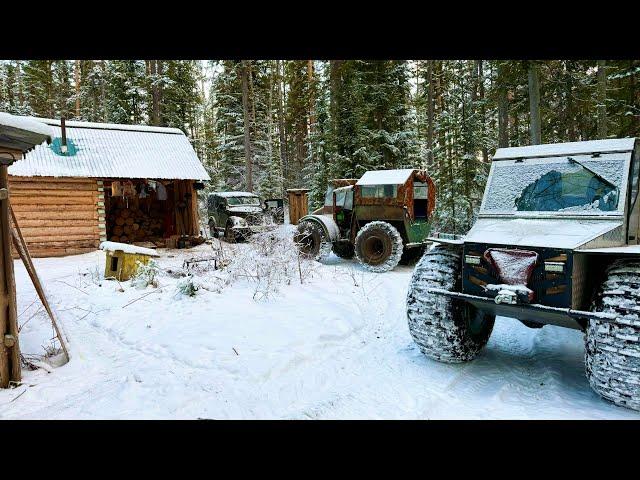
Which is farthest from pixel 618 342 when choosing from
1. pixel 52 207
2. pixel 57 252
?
pixel 52 207

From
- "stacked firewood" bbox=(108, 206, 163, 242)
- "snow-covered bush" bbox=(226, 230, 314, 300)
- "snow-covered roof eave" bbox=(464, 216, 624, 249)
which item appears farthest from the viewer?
"stacked firewood" bbox=(108, 206, 163, 242)

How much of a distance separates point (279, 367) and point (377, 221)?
6.14 metres

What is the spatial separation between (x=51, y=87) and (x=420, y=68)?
2468cm

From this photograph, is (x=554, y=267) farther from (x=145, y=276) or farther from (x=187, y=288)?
(x=145, y=276)

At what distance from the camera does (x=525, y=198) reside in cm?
441

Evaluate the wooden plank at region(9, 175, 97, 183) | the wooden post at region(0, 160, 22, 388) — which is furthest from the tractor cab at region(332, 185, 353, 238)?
the wooden plank at region(9, 175, 97, 183)

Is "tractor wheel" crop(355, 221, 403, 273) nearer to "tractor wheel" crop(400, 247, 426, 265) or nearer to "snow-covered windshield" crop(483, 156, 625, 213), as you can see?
"tractor wheel" crop(400, 247, 426, 265)

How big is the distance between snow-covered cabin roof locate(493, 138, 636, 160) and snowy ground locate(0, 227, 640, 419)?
2206mm

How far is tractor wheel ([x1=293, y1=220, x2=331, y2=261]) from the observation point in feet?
33.1

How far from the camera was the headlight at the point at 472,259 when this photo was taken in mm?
3811

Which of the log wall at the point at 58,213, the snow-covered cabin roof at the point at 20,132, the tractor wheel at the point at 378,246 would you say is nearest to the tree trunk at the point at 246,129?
the log wall at the point at 58,213

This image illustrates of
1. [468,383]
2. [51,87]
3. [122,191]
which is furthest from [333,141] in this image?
[51,87]

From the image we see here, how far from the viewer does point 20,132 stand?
4.14 meters
